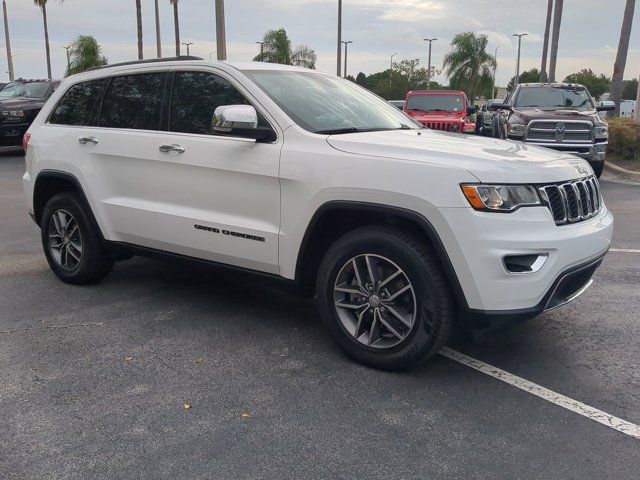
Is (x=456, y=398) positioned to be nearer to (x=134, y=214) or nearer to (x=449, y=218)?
(x=449, y=218)

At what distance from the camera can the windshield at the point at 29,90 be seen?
17516mm

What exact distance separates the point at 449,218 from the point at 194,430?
1666mm

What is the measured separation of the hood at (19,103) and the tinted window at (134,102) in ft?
41.8

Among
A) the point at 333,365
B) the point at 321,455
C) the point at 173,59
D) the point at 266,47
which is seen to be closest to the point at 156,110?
the point at 173,59

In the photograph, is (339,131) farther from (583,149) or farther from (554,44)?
(554,44)

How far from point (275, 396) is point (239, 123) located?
1635 millimetres

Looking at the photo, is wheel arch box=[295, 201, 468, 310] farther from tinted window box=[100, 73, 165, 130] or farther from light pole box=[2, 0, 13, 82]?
light pole box=[2, 0, 13, 82]

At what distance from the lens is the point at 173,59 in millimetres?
4766

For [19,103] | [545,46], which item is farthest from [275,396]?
[545,46]

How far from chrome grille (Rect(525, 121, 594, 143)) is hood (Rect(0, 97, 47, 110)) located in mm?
12138

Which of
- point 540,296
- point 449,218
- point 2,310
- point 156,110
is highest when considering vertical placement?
point 156,110

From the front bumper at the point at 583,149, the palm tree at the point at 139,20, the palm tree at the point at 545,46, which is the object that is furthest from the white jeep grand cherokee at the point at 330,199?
the palm tree at the point at 139,20

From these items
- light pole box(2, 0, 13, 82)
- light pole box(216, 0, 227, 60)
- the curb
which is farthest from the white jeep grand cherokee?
light pole box(2, 0, 13, 82)

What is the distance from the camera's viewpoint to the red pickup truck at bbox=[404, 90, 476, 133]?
51.9 feet
